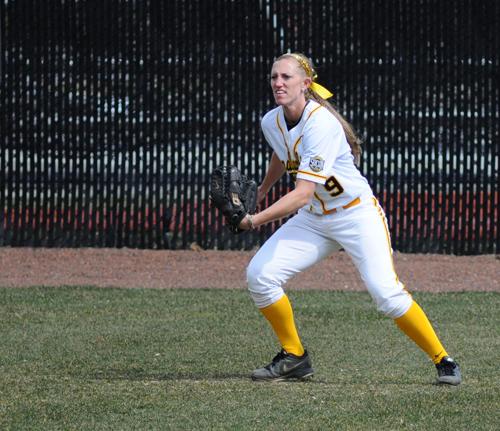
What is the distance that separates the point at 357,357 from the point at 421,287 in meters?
3.58

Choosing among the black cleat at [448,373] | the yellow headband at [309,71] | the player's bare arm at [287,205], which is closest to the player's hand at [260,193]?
the player's bare arm at [287,205]

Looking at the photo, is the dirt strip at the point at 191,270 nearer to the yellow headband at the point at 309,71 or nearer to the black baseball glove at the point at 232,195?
the yellow headband at the point at 309,71

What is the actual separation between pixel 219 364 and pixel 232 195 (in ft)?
5.19

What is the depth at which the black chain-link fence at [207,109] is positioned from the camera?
13602mm

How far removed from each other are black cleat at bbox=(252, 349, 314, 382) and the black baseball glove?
93cm

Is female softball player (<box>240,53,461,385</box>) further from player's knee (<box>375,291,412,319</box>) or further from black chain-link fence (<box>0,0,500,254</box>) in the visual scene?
black chain-link fence (<box>0,0,500,254</box>)

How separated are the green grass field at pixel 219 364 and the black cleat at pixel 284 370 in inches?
4.1

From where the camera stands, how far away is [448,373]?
7199 millimetres

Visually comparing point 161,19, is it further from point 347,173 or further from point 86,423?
point 86,423

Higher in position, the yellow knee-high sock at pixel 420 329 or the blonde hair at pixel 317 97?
the blonde hair at pixel 317 97

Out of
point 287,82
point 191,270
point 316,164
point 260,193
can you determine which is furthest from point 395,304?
point 191,270

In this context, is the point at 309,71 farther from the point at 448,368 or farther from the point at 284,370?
the point at 448,368

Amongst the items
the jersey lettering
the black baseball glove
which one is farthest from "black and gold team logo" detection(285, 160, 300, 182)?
the black baseball glove

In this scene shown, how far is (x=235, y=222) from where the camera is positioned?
6875mm
